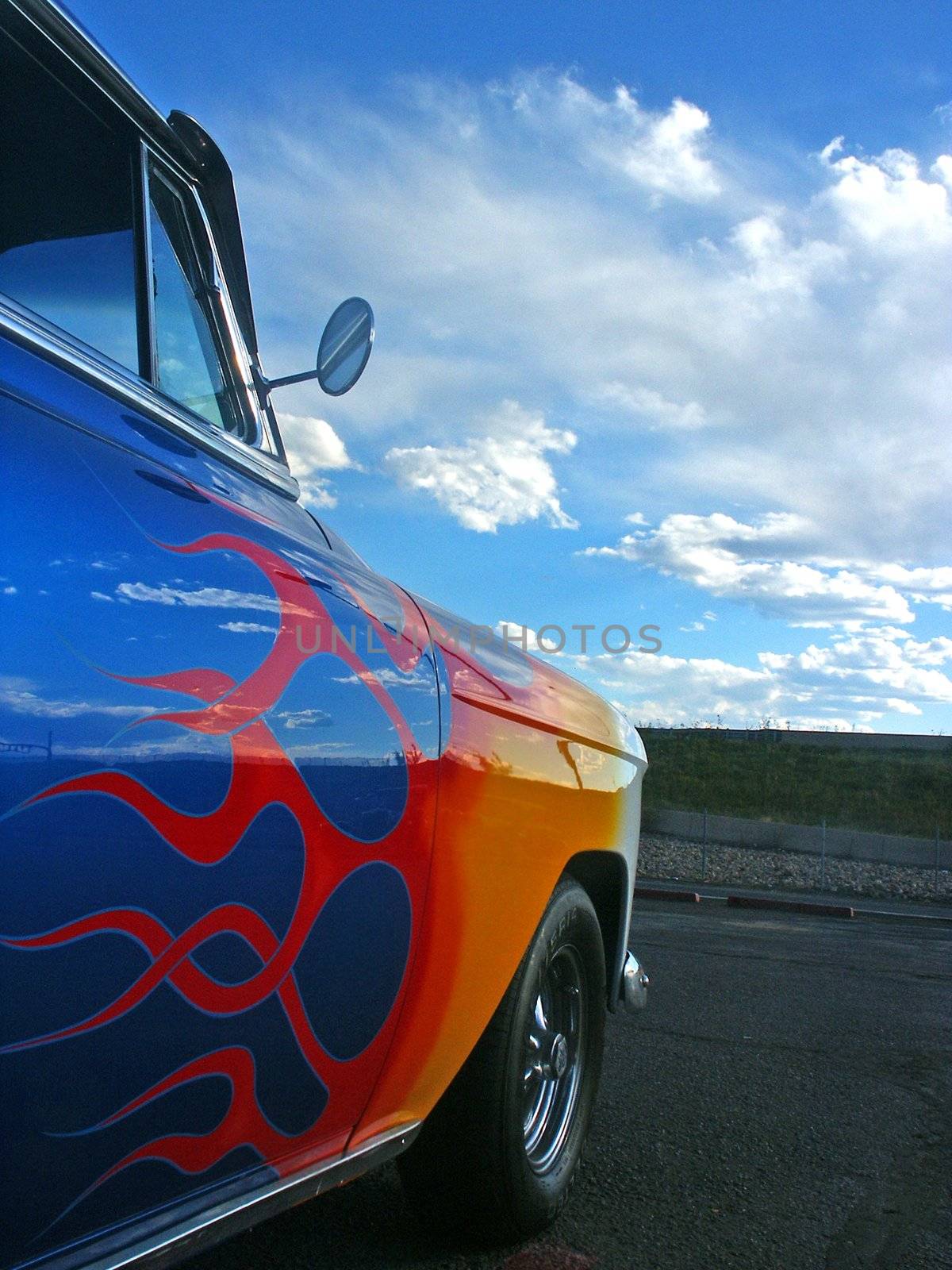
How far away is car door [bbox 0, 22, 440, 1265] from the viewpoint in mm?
1185

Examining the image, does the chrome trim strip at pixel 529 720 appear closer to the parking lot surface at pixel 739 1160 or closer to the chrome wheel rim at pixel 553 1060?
the chrome wheel rim at pixel 553 1060

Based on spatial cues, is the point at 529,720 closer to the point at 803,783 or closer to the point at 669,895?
the point at 669,895

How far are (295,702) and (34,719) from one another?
50 centimetres

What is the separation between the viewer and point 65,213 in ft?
7.18

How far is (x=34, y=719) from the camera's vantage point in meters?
1.16

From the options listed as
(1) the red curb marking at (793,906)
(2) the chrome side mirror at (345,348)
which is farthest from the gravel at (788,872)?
(2) the chrome side mirror at (345,348)

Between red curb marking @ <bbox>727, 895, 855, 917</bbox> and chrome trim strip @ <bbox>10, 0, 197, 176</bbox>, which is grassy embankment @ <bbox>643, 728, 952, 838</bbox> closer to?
red curb marking @ <bbox>727, 895, 855, 917</bbox>

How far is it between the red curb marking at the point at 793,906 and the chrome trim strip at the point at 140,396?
13.1 metres

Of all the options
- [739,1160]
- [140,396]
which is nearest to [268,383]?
[140,396]

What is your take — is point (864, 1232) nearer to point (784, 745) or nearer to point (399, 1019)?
point (399, 1019)

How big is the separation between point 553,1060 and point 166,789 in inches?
67.6

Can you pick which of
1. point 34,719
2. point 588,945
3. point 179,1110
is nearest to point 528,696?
Result: point 588,945

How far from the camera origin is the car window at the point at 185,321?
7.27 ft

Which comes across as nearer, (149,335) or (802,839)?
(149,335)
